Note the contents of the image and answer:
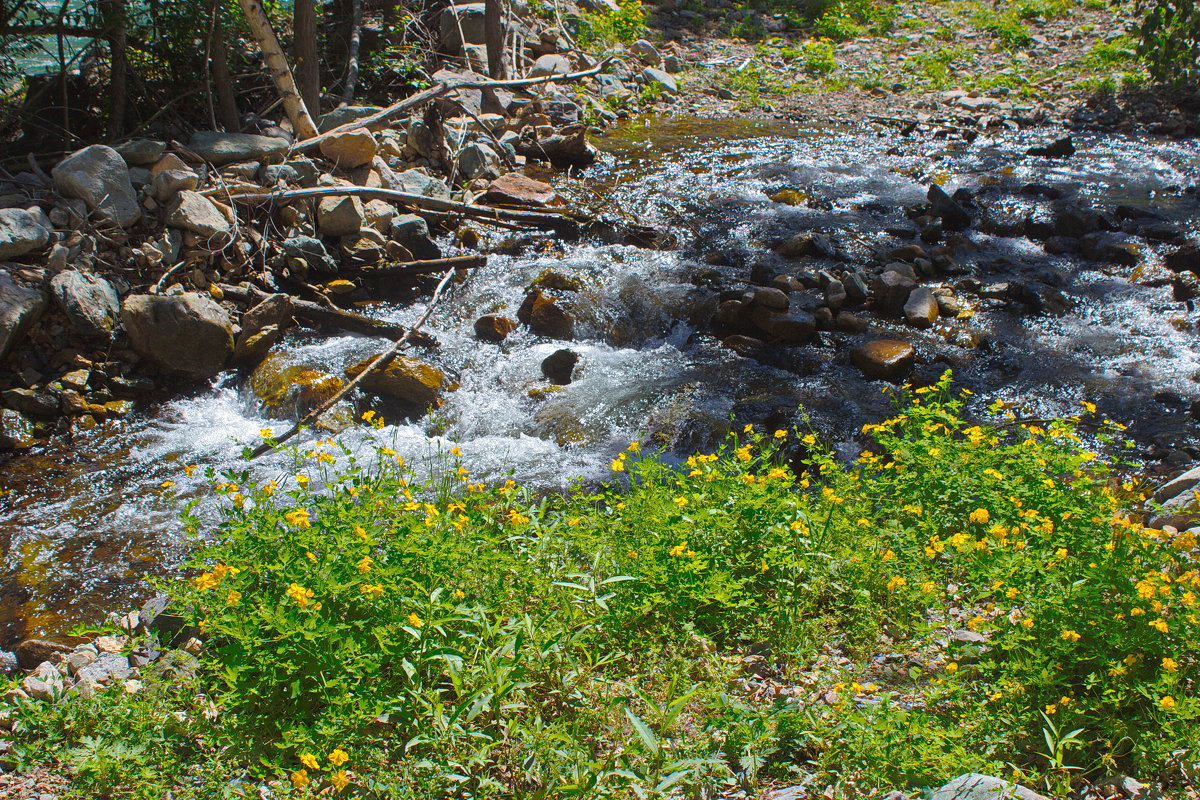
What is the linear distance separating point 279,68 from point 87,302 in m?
3.85

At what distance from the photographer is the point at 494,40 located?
13398 millimetres

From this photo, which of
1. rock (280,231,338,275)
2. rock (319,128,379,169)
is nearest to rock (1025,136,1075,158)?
rock (319,128,379,169)

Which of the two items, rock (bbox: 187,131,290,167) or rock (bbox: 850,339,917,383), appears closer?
rock (bbox: 850,339,917,383)

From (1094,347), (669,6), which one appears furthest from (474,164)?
(669,6)

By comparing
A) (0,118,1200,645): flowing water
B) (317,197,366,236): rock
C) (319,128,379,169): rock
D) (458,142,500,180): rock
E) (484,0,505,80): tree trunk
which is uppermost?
(484,0,505,80): tree trunk

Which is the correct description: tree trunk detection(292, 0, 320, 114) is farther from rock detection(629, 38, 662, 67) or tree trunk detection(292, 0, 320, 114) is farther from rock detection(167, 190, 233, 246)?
rock detection(629, 38, 662, 67)

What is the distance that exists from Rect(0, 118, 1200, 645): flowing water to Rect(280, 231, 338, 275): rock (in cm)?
89

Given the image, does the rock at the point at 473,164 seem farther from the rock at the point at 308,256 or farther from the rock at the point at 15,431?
the rock at the point at 15,431

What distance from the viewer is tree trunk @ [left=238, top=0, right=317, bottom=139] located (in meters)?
8.70

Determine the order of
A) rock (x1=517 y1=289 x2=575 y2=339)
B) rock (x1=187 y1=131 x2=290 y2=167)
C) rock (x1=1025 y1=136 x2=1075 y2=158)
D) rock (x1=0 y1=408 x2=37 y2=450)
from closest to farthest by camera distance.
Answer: rock (x1=0 y1=408 x2=37 y2=450), rock (x1=517 y1=289 x2=575 y2=339), rock (x1=187 y1=131 x2=290 y2=167), rock (x1=1025 y1=136 x2=1075 y2=158)

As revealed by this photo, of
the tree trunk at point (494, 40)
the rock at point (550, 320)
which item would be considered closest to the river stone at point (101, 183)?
the rock at point (550, 320)

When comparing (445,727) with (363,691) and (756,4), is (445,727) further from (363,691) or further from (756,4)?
(756,4)

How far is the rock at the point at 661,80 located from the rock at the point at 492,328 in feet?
32.9

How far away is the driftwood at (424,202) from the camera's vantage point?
825 cm
